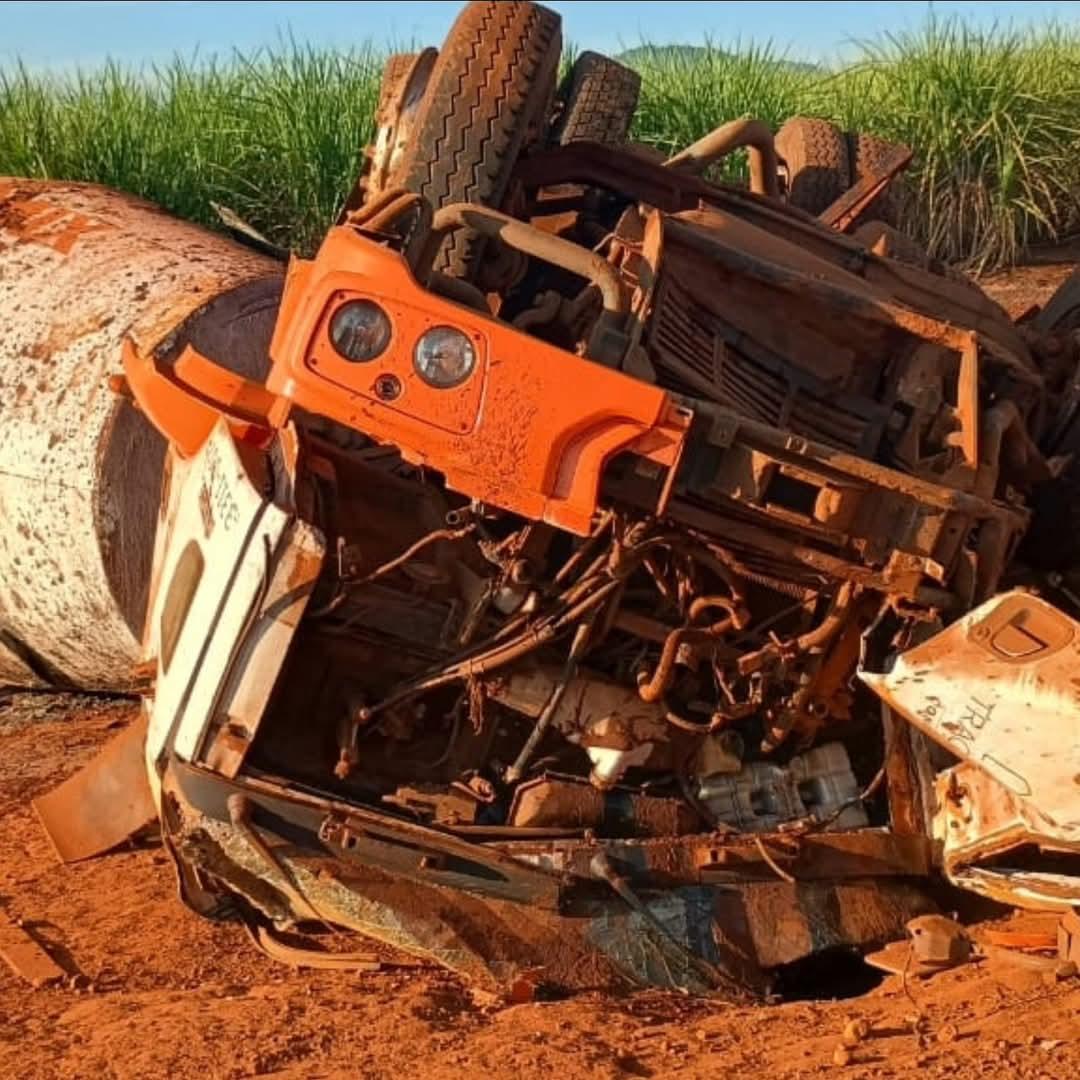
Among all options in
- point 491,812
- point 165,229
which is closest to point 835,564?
point 491,812

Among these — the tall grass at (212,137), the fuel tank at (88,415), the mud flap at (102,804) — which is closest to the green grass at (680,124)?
the tall grass at (212,137)

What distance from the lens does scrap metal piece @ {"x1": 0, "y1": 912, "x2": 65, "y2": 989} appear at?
4.47 meters

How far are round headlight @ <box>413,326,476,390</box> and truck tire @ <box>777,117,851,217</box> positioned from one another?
2.79 metres

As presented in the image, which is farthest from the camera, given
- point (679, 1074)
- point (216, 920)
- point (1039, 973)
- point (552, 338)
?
point (216, 920)

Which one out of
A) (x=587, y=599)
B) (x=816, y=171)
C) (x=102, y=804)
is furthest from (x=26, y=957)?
(x=816, y=171)

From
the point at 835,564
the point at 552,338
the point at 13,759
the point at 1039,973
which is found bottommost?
the point at 13,759

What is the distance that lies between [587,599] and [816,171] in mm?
2757

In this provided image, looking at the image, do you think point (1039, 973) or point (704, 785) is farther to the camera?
point (704, 785)

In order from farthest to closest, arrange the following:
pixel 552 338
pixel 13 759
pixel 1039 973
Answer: pixel 13 759, pixel 552 338, pixel 1039 973

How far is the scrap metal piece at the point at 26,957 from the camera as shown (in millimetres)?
4469

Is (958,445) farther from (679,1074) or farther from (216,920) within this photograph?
(216,920)

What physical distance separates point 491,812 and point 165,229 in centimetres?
354

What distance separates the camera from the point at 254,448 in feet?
14.4

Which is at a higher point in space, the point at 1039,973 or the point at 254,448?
the point at 254,448
